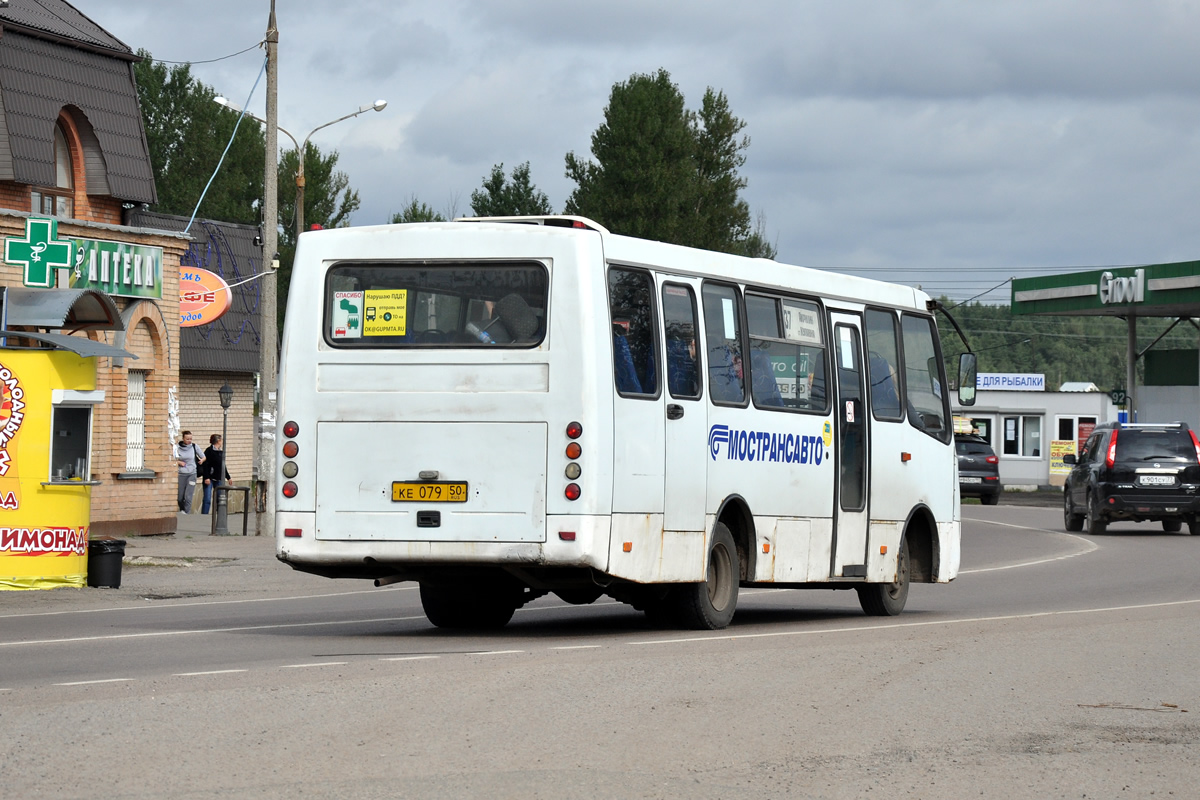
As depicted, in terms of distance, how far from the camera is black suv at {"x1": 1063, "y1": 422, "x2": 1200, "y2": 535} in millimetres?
32594

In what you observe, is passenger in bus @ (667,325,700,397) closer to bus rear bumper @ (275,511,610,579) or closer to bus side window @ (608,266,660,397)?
bus side window @ (608,266,660,397)

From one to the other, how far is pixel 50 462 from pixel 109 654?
704 centimetres

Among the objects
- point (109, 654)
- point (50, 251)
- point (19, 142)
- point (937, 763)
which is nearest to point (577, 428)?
point (109, 654)

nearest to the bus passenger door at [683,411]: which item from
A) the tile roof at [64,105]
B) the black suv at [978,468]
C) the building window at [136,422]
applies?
the tile roof at [64,105]

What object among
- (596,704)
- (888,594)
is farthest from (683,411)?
(596,704)

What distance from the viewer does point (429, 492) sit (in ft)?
43.3

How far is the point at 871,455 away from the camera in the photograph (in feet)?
53.8

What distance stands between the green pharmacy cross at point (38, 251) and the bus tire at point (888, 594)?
13.0 m

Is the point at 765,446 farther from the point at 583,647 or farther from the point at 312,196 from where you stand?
the point at 312,196

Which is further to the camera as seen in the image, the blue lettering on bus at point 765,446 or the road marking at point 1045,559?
the road marking at point 1045,559

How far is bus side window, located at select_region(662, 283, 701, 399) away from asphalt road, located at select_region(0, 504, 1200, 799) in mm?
1852

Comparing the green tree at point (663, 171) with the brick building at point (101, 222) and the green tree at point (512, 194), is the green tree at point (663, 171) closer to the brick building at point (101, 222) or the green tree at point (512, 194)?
the green tree at point (512, 194)

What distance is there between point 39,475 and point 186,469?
2088 centimetres

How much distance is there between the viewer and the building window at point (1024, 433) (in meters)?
66.5
